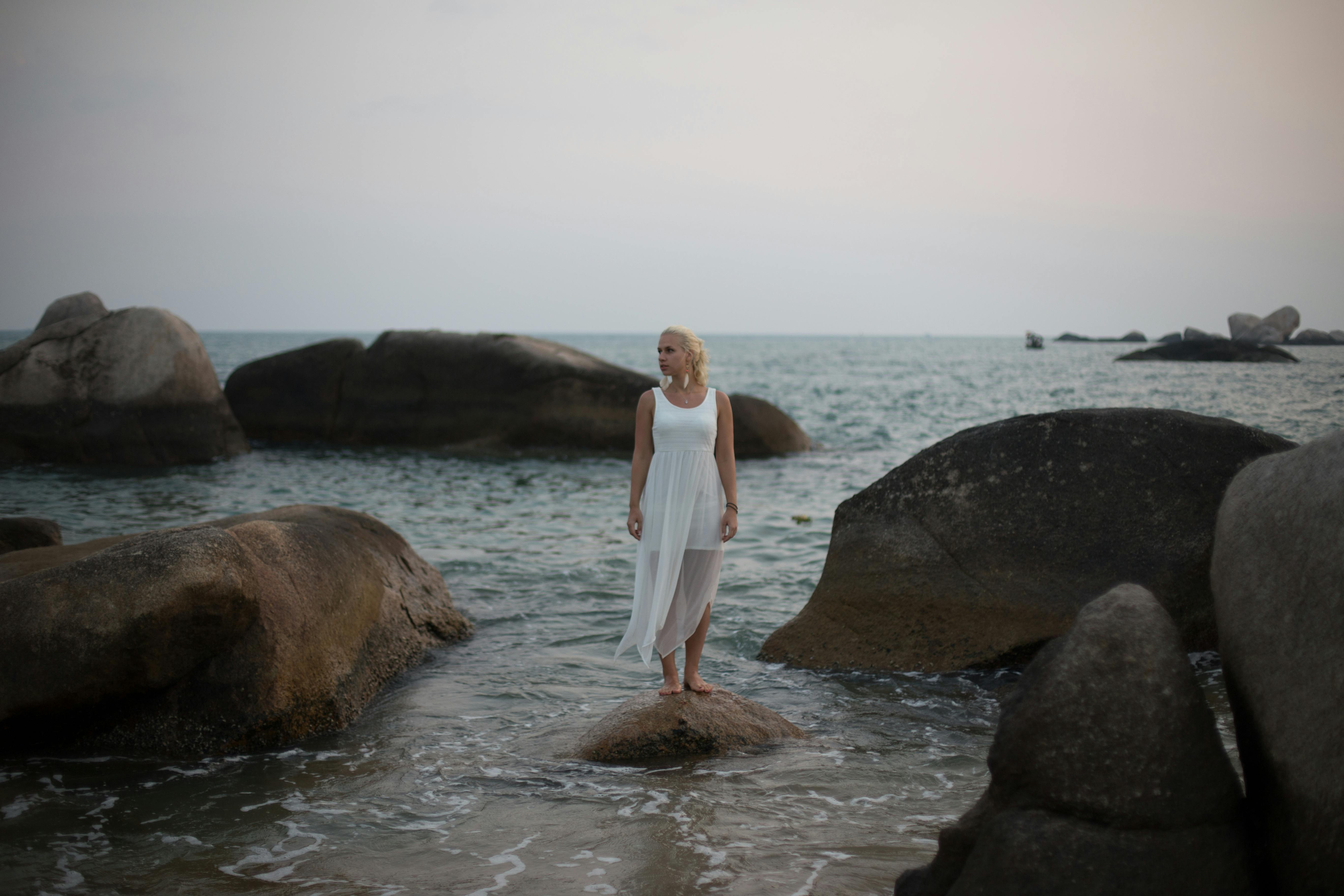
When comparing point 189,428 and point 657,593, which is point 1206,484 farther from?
point 189,428

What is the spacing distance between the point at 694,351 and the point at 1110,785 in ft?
9.99

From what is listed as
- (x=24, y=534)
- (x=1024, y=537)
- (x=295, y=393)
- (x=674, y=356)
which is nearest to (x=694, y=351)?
(x=674, y=356)

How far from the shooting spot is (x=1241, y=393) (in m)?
16.3

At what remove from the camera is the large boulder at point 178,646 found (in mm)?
4734

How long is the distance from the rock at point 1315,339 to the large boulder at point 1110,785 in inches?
438

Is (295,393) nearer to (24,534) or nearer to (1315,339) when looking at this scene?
(24,534)

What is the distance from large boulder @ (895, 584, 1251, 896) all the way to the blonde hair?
8.56 ft

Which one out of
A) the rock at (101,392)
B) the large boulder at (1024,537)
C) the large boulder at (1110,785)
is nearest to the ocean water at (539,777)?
the large boulder at (1024,537)

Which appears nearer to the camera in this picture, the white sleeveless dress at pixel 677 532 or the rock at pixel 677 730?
the rock at pixel 677 730

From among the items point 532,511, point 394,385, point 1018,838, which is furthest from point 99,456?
point 1018,838

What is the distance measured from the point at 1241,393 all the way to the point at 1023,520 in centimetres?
1241

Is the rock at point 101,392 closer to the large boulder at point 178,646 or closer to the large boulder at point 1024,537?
the large boulder at point 178,646

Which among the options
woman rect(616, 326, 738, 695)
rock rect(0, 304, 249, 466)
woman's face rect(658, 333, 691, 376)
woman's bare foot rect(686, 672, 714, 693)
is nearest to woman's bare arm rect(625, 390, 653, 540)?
woman rect(616, 326, 738, 695)

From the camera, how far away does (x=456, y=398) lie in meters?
19.3
